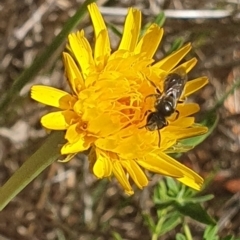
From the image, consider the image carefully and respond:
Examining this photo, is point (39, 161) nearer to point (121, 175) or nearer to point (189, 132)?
point (121, 175)

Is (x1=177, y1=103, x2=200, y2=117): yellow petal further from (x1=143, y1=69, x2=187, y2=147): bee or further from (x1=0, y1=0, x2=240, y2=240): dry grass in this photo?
(x1=0, y1=0, x2=240, y2=240): dry grass

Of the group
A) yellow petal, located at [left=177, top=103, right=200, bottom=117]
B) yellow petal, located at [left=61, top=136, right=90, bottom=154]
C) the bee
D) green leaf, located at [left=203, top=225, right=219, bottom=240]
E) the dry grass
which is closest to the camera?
yellow petal, located at [left=61, top=136, right=90, bottom=154]

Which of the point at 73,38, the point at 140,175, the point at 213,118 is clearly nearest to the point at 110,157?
the point at 140,175

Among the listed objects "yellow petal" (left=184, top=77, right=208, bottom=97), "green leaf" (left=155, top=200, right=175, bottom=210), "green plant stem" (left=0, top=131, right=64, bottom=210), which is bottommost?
"green leaf" (left=155, top=200, right=175, bottom=210)

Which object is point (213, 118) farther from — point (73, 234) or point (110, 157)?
point (73, 234)

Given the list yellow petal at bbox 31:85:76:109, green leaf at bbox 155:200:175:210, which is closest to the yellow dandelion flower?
yellow petal at bbox 31:85:76:109

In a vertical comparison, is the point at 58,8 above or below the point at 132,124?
above
